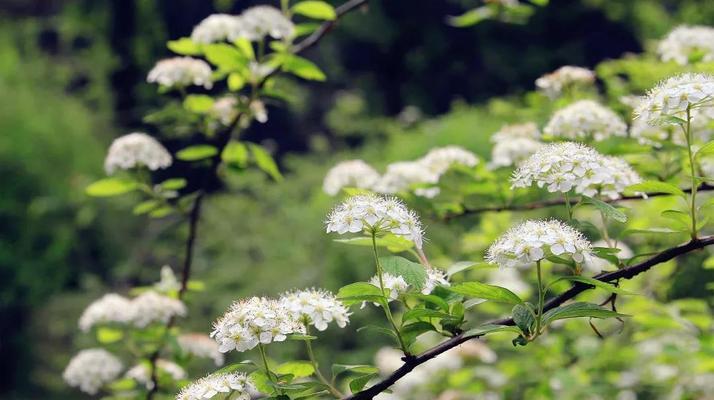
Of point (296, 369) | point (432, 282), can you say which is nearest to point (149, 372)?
point (296, 369)

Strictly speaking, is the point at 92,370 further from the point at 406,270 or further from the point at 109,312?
the point at 406,270

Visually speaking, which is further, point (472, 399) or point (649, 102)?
point (472, 399)

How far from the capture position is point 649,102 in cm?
104

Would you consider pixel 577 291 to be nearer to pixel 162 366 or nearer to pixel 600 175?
pixel 600 175

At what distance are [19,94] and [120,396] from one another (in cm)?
704

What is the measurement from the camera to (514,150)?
169 cm

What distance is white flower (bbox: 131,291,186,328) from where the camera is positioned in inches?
71.4

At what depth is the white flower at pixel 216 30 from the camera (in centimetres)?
174

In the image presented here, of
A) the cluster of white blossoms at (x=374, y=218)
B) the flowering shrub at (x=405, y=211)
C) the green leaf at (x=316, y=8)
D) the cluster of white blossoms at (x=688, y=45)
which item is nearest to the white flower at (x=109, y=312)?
the flowering shrub at (x=405, y=211)

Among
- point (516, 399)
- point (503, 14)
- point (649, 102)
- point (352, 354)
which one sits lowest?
point (516, 399)

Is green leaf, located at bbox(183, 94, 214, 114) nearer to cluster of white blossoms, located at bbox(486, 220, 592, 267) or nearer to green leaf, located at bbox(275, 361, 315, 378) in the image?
green leaf, located at bbox(275, 361, 315, 378)

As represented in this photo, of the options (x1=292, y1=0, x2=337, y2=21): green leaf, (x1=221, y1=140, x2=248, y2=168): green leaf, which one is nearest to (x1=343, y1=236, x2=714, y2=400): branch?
(x1=292, y1=0, x2=337, y2=21): green leaf

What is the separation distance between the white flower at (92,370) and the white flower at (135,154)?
56cm

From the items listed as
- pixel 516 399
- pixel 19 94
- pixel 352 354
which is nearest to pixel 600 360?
pixel 516 399
